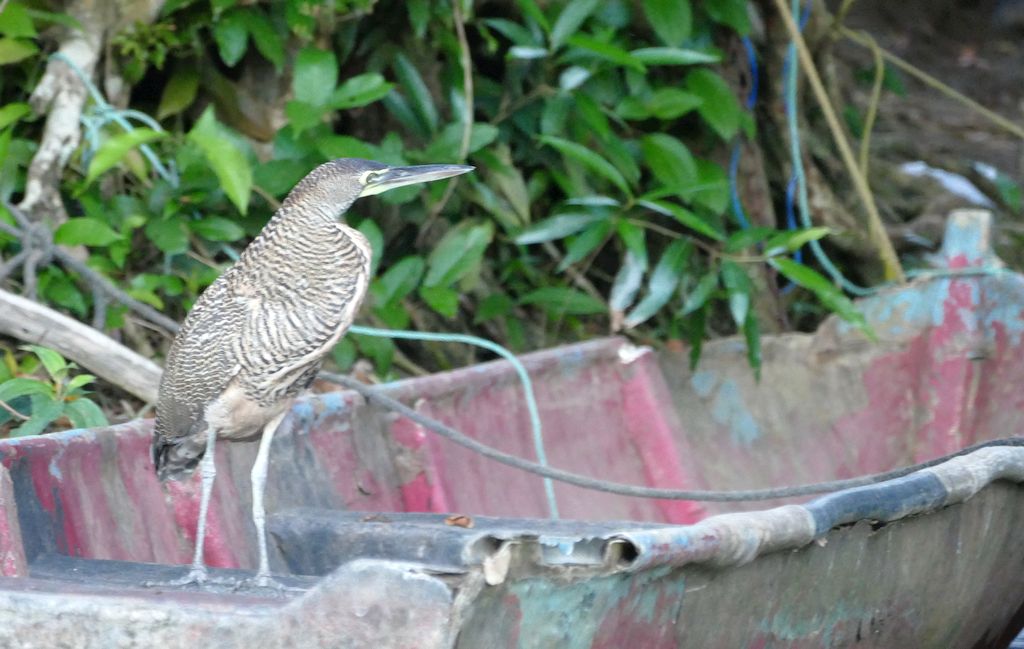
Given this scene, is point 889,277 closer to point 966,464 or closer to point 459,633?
point 966,464

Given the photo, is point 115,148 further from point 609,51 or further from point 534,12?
point 609,51

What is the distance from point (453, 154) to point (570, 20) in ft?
1.86

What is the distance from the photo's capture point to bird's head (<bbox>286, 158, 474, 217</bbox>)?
242 cm

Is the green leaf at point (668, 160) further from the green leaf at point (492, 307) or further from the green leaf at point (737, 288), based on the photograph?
the green leaf at point (492, 307)

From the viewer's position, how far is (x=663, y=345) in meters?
4.59

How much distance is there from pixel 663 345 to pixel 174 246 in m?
1.61

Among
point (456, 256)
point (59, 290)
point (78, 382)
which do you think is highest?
point (78, 382)

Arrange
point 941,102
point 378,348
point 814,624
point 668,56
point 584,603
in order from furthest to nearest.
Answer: point 941,102 < point 668,56 < point 378,348 < point 814,624 < point 584,603

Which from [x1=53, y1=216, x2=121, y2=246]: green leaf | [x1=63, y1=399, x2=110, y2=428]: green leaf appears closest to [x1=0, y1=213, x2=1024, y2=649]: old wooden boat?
[x1=63, y1=399, x2=110, y2=428]: green leaf

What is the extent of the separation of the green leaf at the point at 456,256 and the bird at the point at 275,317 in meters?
1.74

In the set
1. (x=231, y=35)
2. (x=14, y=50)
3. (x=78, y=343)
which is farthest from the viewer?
(x=231, y=35)

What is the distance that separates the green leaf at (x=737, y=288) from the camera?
4195 millimetres

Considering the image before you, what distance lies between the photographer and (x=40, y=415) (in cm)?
296

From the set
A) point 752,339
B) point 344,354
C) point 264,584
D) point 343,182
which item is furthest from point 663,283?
point 264,584
